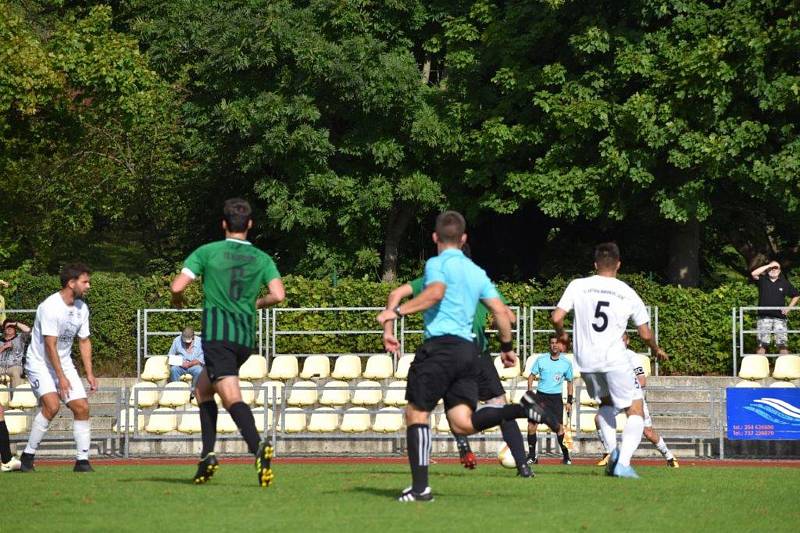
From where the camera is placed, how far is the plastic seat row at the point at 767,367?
2456 cm

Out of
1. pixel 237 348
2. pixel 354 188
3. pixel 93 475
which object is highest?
pixel 354 188

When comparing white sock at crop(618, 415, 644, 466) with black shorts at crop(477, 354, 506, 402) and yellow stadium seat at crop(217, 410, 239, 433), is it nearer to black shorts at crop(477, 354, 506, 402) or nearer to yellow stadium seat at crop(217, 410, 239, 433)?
black shorts at crop(477, 354, 506, 402)

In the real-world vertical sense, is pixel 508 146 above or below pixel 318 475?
above

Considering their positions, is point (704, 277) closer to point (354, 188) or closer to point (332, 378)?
point (354, 188)

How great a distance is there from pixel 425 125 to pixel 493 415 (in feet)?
73.4

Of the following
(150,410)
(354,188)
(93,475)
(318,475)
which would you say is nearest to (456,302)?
(318,475)

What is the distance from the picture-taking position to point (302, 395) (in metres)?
23.8

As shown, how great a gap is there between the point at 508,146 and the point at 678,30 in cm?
446

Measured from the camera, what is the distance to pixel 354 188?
3431 cm

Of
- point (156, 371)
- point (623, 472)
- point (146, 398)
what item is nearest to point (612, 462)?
point (623, 472)

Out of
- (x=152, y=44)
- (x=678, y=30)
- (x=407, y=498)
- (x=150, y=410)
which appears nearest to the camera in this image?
(x=407, y=498)

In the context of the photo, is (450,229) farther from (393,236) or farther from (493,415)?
(393,236)

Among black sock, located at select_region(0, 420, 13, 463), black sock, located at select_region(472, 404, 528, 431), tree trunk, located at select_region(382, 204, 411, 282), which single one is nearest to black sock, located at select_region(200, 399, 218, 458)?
black sock, located at select_region(472, 404, 528, 431)

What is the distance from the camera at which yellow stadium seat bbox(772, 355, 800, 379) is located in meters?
24.5
